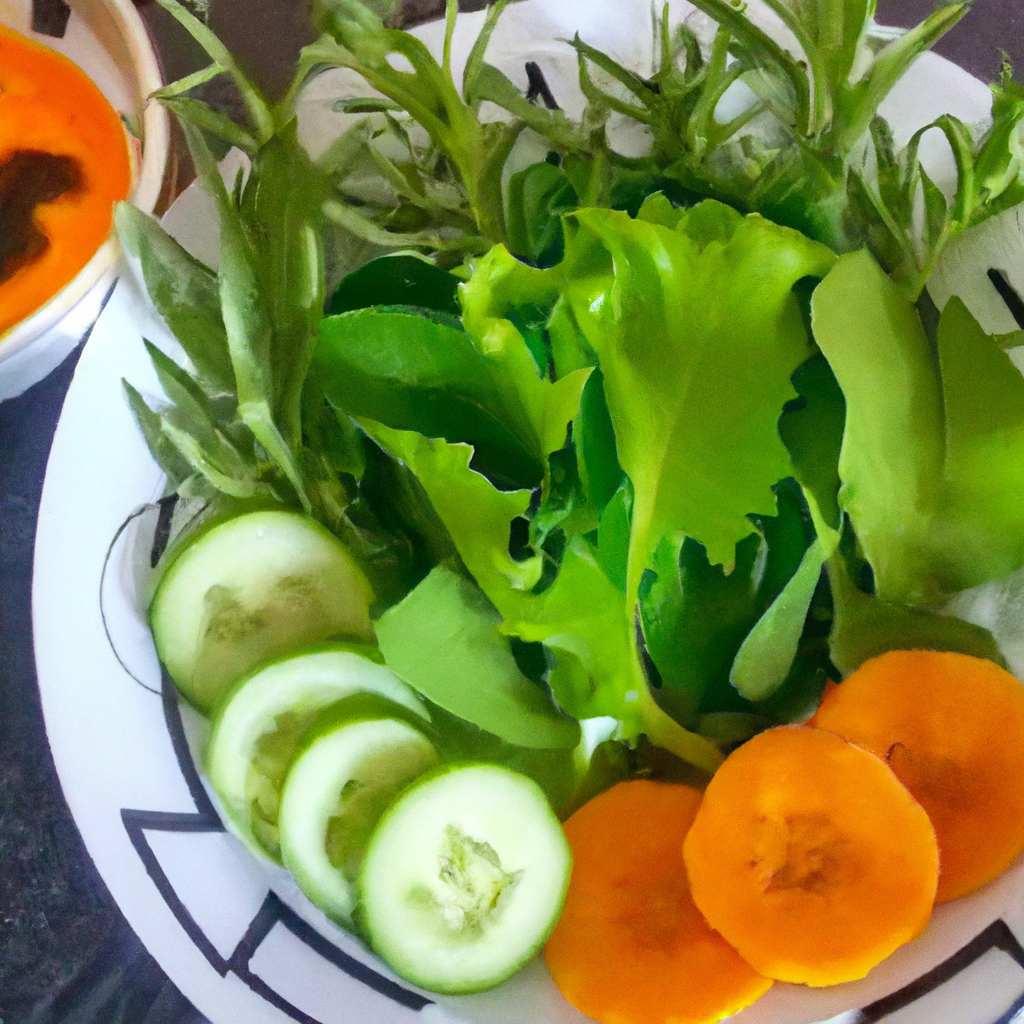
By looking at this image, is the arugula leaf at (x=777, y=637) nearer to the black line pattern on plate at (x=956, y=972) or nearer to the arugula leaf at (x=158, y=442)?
the black line pattern on plate at (x=956, y=972)

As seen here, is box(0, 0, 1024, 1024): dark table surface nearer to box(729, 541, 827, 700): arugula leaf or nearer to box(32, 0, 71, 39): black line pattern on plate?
box(32, 0, 71, 39): black line pattern on plate

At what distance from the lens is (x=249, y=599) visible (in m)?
0.43

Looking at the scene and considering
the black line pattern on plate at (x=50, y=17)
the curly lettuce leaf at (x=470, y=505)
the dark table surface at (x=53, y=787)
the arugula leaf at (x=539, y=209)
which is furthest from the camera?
the black line pattern on plate at (x=50, y=17)

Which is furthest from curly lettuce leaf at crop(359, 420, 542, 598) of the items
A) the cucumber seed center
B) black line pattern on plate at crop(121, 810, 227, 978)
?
black line pattern on plate at crop(121, 810, 227, 978)

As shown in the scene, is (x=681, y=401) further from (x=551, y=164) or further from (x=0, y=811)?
(x=0, y=811)

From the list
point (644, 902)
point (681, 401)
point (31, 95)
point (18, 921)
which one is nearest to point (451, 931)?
point (644, 902)

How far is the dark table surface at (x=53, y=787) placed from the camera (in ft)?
1.82

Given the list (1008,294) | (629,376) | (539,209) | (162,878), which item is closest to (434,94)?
(539,209)

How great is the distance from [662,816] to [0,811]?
1.50 feet

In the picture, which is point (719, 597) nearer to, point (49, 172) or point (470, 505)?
point (470, 505)

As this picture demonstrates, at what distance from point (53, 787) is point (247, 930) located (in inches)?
10.0

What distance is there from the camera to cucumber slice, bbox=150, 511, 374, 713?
0.42 m

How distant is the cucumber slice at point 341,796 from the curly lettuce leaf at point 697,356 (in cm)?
13

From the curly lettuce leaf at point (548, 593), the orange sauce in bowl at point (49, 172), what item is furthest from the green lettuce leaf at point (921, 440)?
the orange sauce in bowl at point (49, 172)
